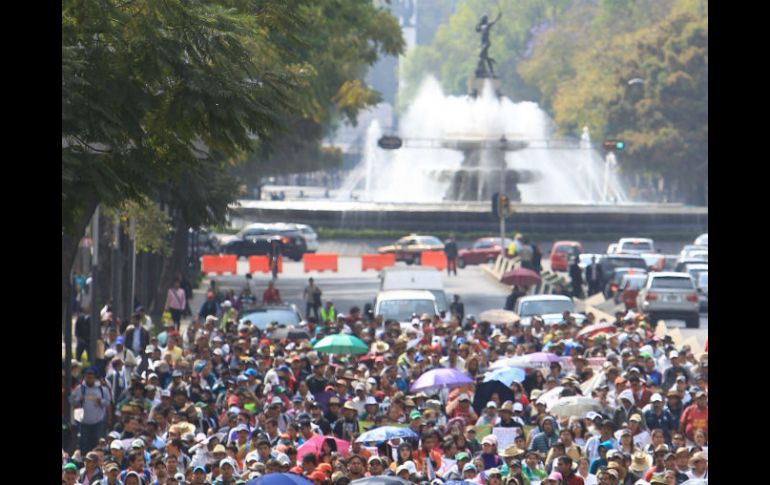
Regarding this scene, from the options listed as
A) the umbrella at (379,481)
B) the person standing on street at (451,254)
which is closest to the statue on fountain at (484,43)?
the person standing on street at (451,254)

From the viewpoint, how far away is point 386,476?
1530cm

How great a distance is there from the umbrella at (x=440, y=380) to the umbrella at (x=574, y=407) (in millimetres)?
2015

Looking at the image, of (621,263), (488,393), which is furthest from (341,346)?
(621,263)

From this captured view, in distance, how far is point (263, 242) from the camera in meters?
65.9

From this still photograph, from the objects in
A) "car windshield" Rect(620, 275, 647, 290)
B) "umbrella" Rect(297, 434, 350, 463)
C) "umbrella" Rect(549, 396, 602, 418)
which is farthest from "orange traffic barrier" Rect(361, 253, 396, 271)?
"umbrella" Rect(297, 434, 350, 463)

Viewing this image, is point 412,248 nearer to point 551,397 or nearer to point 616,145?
point 616,145

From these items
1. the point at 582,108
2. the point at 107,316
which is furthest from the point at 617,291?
the point at 582,108

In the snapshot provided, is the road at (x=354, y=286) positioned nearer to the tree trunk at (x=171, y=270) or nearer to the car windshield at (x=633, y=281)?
the car windshield at (x=633, y=281)

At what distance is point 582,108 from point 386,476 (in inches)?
4075

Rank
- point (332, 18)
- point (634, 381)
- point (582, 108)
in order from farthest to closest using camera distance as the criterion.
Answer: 1. point (582, 108)
2. point (332, 18)
3. point (634, 381)
